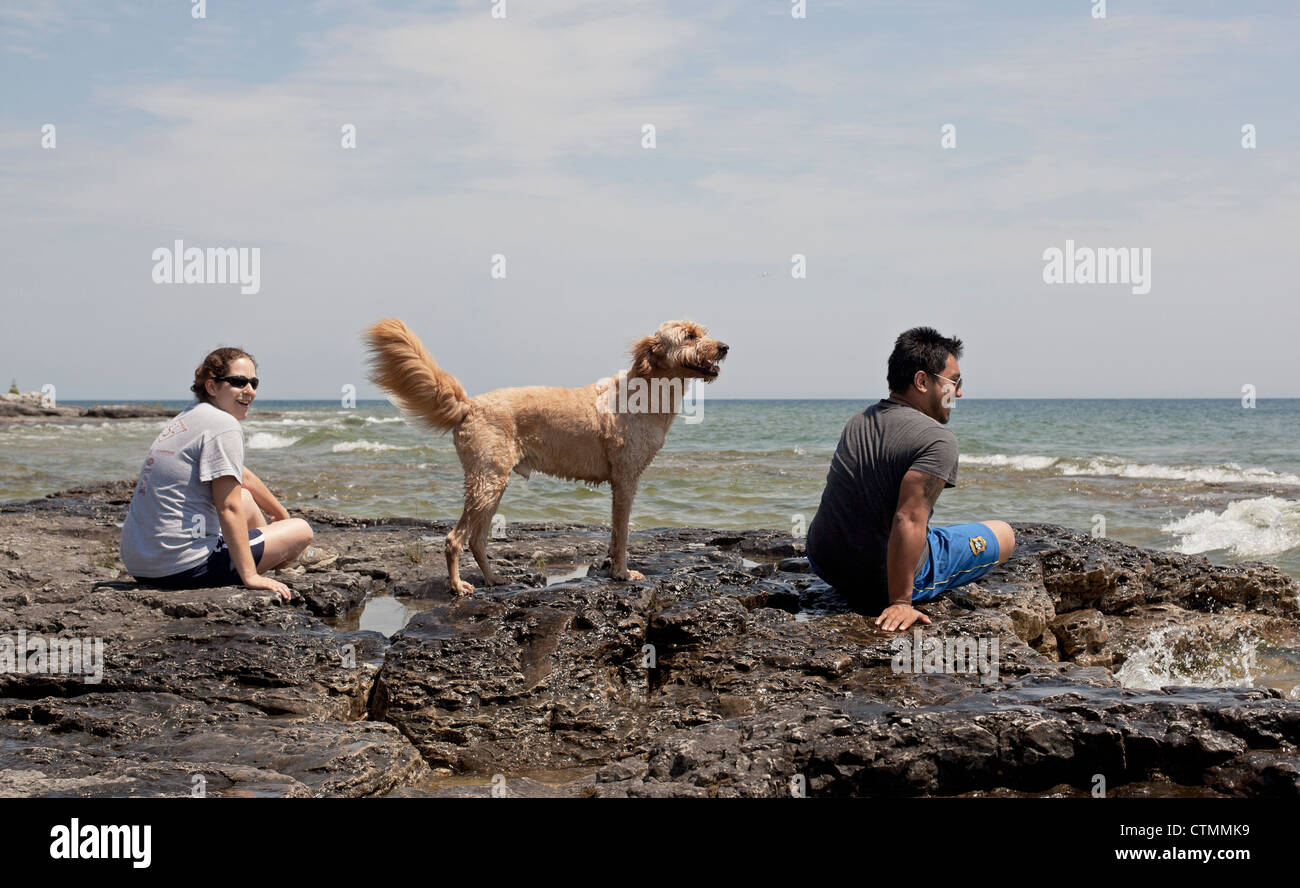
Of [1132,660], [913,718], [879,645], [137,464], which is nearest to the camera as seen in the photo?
[913,718]

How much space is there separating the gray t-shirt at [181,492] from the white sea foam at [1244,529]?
10730mm

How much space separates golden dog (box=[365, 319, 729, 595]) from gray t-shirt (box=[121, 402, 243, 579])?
124cm

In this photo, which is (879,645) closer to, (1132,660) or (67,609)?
(1132,660)

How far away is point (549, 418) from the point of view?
6891 mm

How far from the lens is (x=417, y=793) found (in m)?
3.87

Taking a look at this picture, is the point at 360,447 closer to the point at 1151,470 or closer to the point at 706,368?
the point at 1151,470

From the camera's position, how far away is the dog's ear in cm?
711

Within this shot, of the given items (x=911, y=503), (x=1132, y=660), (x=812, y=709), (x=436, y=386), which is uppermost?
(x=436, y=386)

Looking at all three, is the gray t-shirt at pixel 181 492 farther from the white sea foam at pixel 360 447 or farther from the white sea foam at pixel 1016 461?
the white sea foam at pixel 360 447

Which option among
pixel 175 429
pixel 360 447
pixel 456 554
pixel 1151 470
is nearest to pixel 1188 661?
pixel 456 554

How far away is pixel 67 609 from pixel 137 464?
20643mm

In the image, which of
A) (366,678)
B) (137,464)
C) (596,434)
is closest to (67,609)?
(366,678)

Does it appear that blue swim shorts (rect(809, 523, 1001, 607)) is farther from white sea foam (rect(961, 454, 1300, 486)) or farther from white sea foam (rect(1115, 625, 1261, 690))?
white sea foam (rect(961, 454, 1300, 486))

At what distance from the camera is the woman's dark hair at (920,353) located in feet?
18.8
